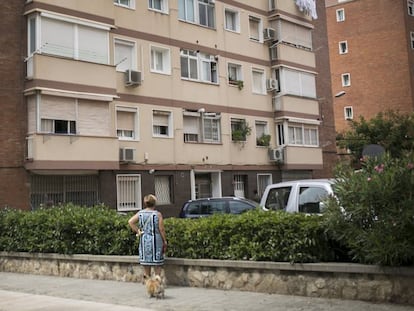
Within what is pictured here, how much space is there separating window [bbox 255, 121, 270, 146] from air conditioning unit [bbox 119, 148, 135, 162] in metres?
8.87

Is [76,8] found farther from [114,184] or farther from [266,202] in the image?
[266,202]

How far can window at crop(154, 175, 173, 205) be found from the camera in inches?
999

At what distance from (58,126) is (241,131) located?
10256 millimetres

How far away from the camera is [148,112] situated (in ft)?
81.4

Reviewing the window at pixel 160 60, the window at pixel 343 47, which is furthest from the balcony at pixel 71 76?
the window at pixel 343 47

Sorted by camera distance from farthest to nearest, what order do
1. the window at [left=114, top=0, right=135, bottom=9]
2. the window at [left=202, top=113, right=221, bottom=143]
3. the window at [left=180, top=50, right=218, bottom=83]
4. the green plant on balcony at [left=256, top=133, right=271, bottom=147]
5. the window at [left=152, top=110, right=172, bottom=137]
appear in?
the green plant on balcony at [left=256, top=133, right=271, bottom=147], the window at [left=202, top=113, right=221, bottom=143], the window at [left=180, top=50, right=218, bottom=83], the window at [left=152, top=110, right=172, bottom=137], the window at [left=114, top=0, right=135, bottom=9]

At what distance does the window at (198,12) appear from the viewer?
2717 cm

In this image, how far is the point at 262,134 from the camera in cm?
3038

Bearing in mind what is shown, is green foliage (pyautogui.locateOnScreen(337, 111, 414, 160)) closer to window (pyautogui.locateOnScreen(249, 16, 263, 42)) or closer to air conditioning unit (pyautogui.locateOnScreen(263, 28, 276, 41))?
air conditioning unit (pyautogui.locateOnScreen(263, 28, 276, 41))

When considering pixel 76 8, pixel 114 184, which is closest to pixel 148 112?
pixel 114 184

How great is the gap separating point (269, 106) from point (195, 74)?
5.56 m

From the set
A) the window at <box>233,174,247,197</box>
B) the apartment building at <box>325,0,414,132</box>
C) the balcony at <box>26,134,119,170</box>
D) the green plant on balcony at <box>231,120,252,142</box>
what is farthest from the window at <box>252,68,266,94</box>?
the apartment building at <box>325,0,414,132</box>

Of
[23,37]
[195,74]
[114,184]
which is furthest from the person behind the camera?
[195,74]

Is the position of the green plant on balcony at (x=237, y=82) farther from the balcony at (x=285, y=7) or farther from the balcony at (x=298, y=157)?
the balcony at (x=285, y=7)
